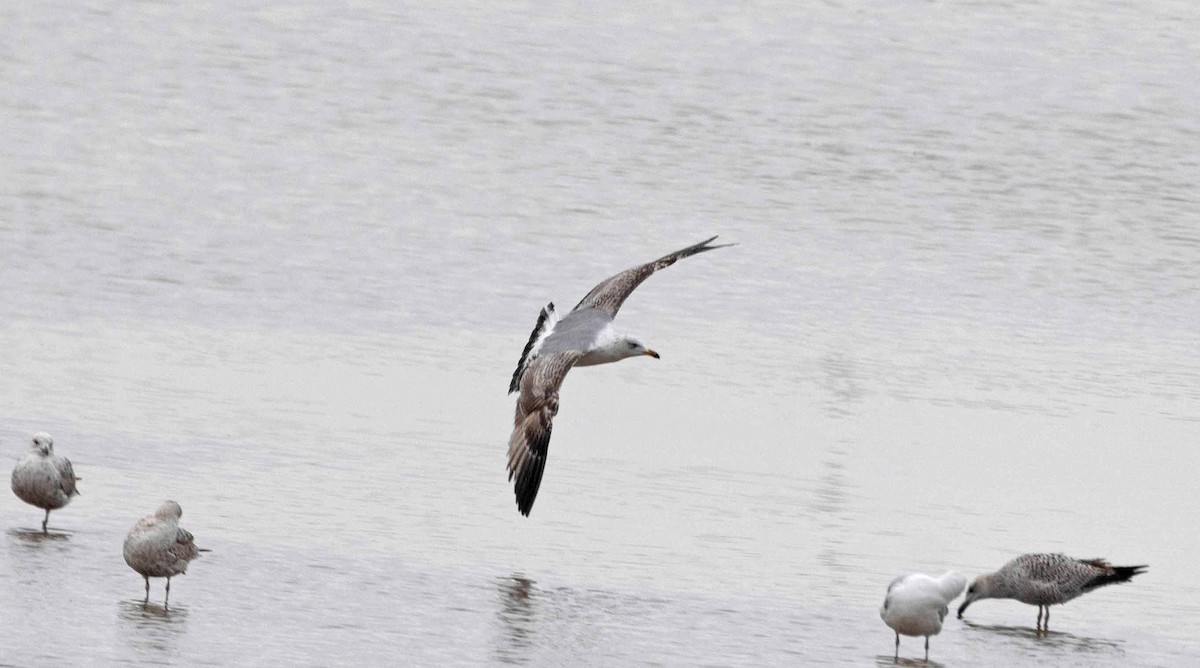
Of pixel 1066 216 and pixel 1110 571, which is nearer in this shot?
pixel 1110 571

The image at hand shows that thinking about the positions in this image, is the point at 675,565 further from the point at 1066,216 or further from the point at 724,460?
the point at 1066,216

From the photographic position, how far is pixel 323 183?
21.6 m

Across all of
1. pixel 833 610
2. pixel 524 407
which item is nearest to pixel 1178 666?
pixel 833 610

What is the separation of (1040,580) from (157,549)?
13.8 ft

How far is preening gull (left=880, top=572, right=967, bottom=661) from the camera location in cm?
952

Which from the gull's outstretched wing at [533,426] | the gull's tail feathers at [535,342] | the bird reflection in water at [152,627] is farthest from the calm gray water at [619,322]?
the gull's tail feathers at [535,342]

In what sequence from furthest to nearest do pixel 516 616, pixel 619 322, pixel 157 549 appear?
pixel 619 322, pixel 516 616, pixel 157 549

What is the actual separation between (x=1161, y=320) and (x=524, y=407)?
8286 mm

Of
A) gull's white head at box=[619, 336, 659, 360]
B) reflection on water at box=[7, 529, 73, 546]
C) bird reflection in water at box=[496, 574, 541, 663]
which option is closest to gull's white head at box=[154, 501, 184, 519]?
reflection on water at box=[7, 529, 73, 546]

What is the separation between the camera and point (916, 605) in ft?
31.2

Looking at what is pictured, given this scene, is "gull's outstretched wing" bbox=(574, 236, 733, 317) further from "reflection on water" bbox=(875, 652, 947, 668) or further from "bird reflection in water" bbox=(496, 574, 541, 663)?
"reflection on water" bbox=(875, 652, 947, 668)

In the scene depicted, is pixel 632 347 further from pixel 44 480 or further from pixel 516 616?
pixel 44 480

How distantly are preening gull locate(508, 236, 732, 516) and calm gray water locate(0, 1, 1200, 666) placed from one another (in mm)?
394

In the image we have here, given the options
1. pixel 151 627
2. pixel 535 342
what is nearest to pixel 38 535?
pixel 151 627
